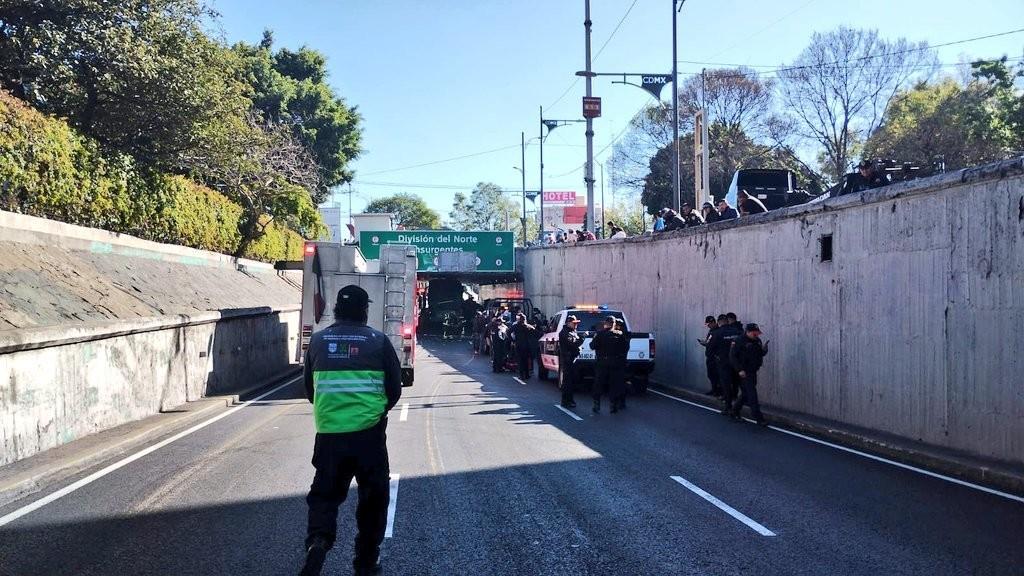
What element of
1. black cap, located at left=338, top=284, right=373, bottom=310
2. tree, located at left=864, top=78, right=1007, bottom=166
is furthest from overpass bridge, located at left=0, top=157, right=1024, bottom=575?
tree, located at left=864, top=78, right=1007, bottom=166

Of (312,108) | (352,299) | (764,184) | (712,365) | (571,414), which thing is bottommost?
(571,414)

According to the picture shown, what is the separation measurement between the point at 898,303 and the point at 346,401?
900 centimetres

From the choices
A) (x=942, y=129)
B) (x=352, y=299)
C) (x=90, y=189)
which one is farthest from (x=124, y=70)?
(x=942, y=129)

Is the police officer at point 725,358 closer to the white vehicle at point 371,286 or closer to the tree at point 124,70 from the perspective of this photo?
the white vehicle at point 371,286

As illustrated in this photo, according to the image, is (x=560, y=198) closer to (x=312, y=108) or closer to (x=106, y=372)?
(x=312, y=108)

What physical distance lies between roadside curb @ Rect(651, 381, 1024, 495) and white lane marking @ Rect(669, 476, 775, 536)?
3.11 metres

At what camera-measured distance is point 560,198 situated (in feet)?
311

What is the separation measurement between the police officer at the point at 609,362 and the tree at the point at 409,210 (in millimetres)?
104564

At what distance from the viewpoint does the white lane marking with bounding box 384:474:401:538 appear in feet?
22.8

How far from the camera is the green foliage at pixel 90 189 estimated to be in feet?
49.0

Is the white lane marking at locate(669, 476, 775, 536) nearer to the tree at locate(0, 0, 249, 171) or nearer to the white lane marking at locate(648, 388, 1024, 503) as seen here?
the white lane marking at locate(648, 388, 1024, 503)

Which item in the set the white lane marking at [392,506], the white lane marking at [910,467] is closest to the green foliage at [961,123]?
the white lane marking at [910,467]

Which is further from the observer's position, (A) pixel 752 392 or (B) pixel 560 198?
(B) pixel 560 198

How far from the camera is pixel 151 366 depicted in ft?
46.7
